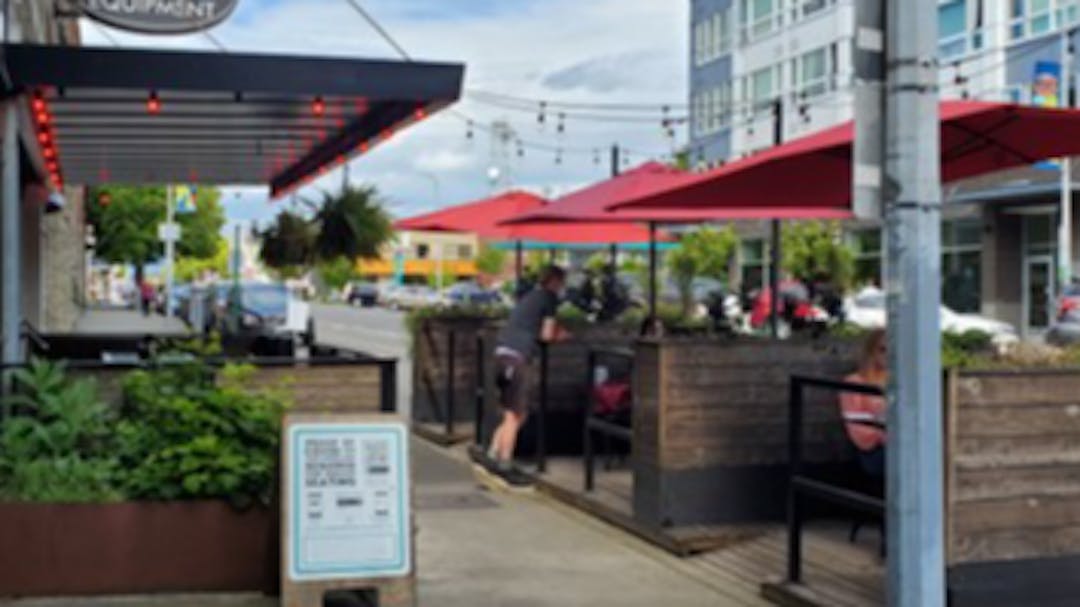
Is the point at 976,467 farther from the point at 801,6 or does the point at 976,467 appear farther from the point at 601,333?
the point at 801,6

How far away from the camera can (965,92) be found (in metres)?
34.1

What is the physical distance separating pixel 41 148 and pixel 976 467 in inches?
332

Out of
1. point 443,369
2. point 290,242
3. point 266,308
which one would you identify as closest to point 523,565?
point 443,369

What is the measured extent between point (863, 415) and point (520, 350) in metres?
3.79

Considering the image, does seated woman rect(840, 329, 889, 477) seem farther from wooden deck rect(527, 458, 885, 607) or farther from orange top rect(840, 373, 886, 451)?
wooden deck rect(527, 458, 885, 607)

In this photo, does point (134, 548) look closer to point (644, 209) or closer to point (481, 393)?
point (644, 209)

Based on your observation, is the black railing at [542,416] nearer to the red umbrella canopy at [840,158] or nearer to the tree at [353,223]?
the red umbrella canopy at [840,158]

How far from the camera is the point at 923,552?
189 inches

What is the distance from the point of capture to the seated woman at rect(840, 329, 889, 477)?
23.8ft

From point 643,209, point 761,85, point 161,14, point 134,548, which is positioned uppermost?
point 761,85

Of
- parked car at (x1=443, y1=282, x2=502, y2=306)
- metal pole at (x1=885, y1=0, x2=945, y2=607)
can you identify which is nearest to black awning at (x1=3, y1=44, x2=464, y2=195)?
parked car at (x1=443, y1=282, x2=502, y2=306)

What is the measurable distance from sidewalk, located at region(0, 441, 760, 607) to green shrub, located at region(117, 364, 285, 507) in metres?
0.53

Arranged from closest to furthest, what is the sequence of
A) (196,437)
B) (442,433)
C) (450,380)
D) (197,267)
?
(196,437) → (450,380) → (442,433) → (197,267)

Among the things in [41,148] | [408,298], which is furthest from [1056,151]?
[408,298]
